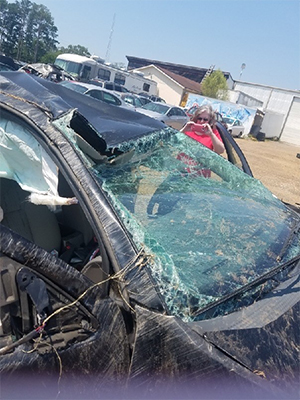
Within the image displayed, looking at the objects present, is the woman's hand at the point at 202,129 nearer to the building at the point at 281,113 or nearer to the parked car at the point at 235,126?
the parked car at the point at 235,126

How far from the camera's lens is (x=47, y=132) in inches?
56.9

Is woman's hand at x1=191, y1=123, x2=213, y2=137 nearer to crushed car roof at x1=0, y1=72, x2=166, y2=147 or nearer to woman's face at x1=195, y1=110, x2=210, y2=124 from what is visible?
woman's face at x1=195, y1=110, x2=210, y2=124

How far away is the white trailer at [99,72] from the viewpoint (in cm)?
2638

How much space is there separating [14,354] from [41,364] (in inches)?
3.9

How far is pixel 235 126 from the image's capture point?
74.9 feet

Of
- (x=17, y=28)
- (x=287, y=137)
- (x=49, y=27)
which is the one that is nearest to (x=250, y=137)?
(x=287, y=137)

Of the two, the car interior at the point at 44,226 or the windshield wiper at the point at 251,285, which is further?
the car interior at the point at 44,226

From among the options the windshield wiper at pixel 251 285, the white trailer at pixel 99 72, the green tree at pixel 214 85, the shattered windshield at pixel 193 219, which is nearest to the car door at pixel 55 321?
the shattered windshield at pixel 193 219

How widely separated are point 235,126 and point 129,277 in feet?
75.7

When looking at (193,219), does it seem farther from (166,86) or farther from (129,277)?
(166,86)

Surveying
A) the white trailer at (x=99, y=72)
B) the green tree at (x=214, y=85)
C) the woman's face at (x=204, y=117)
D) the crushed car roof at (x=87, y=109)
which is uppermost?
the green tree at (x=214, y=85)

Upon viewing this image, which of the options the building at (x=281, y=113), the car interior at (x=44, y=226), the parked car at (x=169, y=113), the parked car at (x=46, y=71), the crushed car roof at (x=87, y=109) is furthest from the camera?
the building at (x=281, y=113)

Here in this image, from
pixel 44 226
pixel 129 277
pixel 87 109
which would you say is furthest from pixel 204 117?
pixel 129 277

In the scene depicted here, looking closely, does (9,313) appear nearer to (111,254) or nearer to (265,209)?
(111,254)
